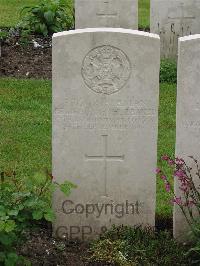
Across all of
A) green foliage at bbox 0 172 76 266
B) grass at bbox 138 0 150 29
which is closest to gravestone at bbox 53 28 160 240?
green foliage at bbox 0 172 76 266

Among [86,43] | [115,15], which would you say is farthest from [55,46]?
[115,15]

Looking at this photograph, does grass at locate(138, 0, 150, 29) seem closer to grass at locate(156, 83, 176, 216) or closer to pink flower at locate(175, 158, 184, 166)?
grass at locate(156, 83, 176, 216)

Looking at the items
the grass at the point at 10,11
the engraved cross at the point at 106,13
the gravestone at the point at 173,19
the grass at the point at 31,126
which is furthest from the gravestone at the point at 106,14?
the grass at the point at 10,11

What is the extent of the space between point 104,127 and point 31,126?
3.00 m

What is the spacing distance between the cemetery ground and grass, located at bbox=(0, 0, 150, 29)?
1.07 ft

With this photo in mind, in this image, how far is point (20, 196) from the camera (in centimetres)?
516

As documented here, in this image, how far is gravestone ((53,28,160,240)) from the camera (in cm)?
561

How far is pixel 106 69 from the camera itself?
18.7 feet

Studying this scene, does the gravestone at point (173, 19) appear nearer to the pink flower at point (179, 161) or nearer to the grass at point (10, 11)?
the grass at point (10, 11)

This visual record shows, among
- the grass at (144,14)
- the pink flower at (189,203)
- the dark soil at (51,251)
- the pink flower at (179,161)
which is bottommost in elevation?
the dark soil at (51,251)

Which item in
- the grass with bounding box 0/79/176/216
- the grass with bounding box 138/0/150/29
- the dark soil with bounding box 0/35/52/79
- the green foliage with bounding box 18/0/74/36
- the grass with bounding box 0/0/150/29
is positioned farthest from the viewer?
the grass with bounding box 0/0/150/29

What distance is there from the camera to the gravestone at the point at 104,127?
18.4 feet

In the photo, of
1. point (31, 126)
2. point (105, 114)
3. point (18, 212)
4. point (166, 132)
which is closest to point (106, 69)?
point (105, 114)

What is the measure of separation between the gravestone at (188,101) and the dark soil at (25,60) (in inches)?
203
